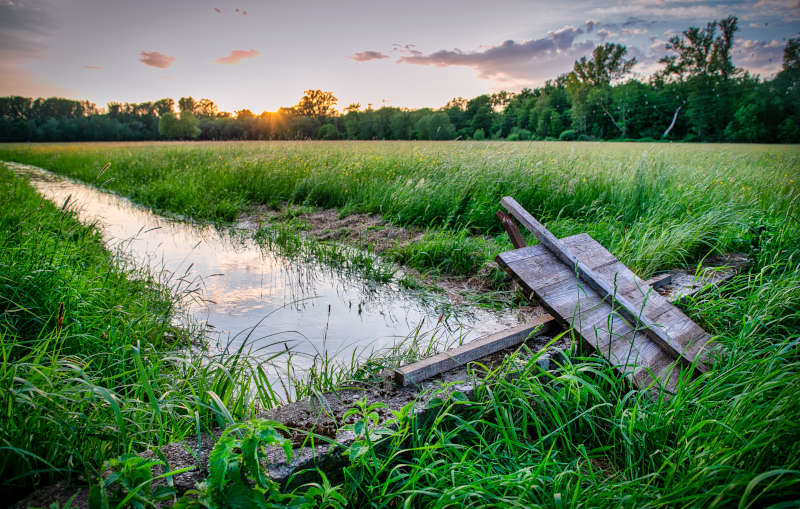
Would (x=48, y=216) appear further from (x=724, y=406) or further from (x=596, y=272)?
(x=724, y=406)

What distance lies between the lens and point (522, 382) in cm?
204

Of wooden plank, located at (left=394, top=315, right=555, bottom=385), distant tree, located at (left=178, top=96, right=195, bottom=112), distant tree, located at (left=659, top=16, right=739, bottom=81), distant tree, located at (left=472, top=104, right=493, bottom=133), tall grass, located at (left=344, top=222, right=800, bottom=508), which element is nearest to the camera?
tall grass, located at (left=344, top=222, right=800, bottom=508)

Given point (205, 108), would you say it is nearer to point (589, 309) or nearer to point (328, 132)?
point (328, 132)

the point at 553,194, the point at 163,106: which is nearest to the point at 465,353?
the point at 553,194

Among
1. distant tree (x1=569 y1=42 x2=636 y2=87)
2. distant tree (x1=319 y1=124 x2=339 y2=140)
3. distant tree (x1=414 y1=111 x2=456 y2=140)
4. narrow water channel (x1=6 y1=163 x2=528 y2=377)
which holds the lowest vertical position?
narrow water channel (x1=6 y1=163 x2=528 y2=377)

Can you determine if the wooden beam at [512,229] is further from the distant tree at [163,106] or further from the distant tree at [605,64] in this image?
the distant tree at [163,106]

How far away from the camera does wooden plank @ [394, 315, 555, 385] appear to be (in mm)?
1972

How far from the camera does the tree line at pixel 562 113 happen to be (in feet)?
29.5

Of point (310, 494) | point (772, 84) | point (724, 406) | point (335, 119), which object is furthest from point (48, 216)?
point (335, 119)

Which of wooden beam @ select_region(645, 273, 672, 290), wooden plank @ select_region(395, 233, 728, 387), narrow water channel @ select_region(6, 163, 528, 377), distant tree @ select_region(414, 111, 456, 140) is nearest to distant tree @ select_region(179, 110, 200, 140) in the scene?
distant tree @ select_region(414, 111, 456, 140)

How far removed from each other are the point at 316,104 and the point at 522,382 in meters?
44.9

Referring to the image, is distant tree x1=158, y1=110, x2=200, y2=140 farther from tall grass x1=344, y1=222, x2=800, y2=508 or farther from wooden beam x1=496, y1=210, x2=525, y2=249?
tall grass x1=344, y1=222, x2=800, y2=508

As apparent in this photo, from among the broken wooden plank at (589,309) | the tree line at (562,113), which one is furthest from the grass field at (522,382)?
the tree line at (562,113)

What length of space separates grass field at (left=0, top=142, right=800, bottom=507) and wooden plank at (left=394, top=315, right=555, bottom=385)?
205 mm
